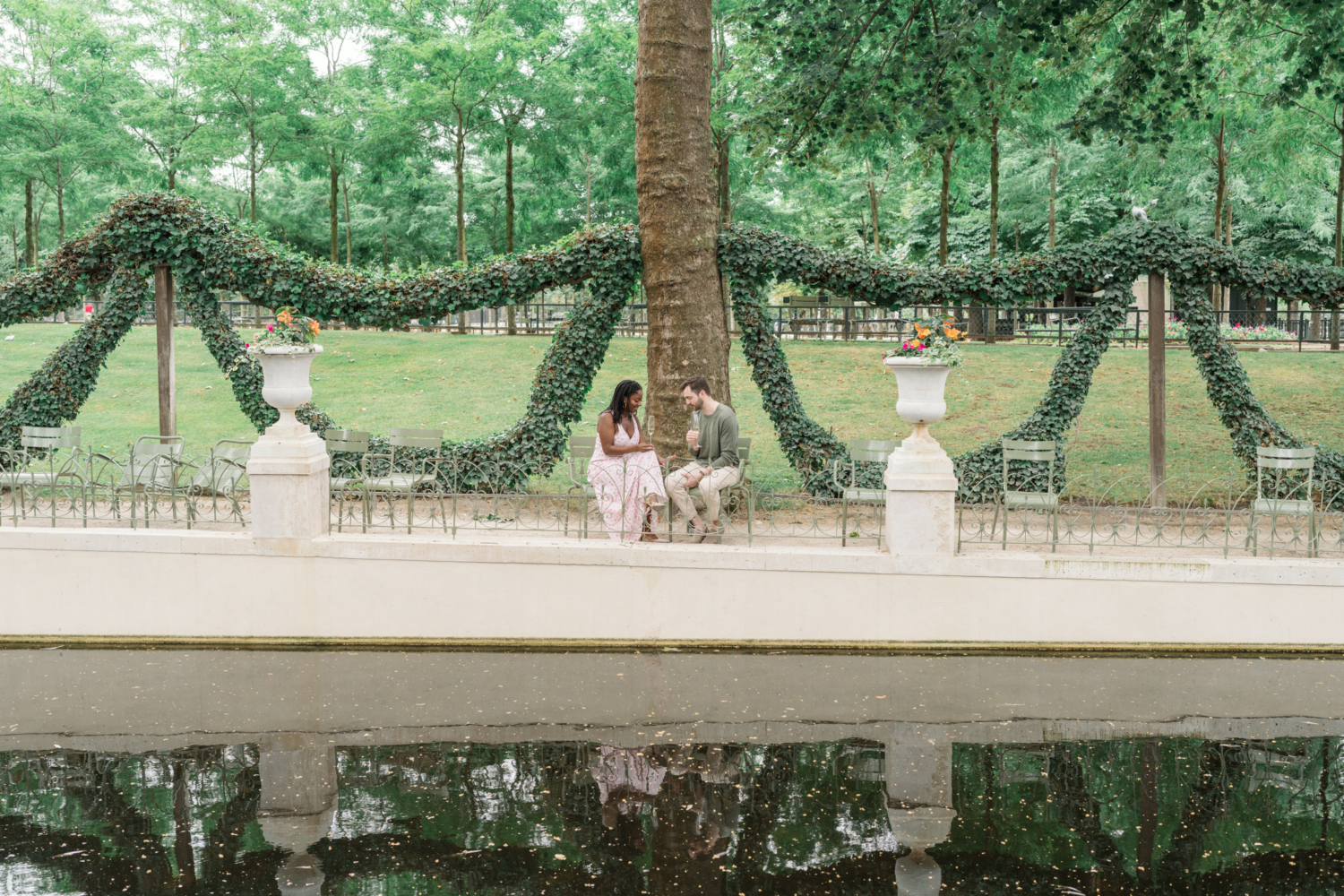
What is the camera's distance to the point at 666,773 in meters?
6.42

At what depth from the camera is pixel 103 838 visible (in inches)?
218

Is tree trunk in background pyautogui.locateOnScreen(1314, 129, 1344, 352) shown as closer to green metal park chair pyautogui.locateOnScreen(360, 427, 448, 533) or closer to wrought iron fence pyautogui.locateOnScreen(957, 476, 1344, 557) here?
wrought iron fence pyautogui.locateOnScreen(957, 476, 1344, 557)

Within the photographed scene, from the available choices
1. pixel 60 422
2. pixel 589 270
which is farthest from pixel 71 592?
pixel 589 270

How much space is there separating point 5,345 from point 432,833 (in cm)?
2477

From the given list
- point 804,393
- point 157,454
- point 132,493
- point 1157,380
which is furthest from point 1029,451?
point 157,454

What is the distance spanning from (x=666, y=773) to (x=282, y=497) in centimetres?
449

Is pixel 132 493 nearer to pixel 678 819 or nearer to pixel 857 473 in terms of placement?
pixel 678 819

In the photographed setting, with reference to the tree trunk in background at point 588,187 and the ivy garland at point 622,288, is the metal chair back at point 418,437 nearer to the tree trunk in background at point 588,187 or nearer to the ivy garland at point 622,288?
the ivy garland at point 622,288

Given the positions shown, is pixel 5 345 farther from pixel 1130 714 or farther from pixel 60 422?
pixel 1130 714

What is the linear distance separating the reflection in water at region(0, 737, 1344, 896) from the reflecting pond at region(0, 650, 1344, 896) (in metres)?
0.02

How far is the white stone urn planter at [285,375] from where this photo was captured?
943 centimetres

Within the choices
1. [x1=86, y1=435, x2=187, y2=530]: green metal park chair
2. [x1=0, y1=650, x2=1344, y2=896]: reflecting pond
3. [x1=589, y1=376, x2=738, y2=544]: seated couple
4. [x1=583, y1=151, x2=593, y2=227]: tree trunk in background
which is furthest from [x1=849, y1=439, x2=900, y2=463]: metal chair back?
[x1=583, y1=151, x2=593, y2=227]: tree trunk in background

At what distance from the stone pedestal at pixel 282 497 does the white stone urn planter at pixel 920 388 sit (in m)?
5.00

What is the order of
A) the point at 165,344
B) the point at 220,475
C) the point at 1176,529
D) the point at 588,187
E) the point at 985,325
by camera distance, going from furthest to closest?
the point at 588,187 → the point at 985,325 → the point at 165,344 → the point at 220,475 → the point at 1176,529
